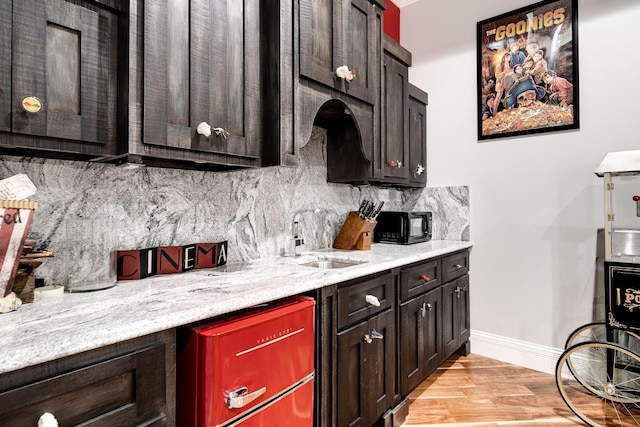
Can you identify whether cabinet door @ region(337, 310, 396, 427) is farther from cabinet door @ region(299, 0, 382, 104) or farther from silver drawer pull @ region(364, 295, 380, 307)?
cabinet door @ region(299, 0, 382, 104)

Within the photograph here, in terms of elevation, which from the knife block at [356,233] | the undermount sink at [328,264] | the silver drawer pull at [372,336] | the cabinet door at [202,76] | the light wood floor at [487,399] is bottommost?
the light wood floor at [487,399]

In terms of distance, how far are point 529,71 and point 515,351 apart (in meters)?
2.23

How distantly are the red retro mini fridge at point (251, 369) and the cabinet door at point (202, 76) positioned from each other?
2.17ft

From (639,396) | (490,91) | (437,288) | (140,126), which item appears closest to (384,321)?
(437,288)

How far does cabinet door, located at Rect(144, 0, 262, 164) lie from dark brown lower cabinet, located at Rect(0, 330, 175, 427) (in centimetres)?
68

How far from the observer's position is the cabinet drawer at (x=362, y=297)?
1.59 metres

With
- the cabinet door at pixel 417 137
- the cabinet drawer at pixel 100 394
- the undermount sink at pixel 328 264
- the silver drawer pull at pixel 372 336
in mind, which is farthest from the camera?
the cabinet door at pixel 417 137

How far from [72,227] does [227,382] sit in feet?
2.72

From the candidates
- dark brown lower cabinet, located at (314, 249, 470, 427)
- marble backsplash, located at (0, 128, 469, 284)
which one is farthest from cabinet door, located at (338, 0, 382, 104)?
dark brown lower cabinet, located at (314, 249, 470, 427)

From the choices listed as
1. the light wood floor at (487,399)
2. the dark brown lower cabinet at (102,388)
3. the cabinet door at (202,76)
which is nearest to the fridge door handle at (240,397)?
the dark brown lower cabinet at (102,388)

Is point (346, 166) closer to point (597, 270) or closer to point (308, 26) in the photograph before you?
point (308, 26)

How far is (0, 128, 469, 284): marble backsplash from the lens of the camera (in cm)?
127

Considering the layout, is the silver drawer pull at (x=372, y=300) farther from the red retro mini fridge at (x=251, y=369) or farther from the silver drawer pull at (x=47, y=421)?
the silver drawer pull at (x=47, y=421)

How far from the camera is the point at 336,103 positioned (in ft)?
6.51
